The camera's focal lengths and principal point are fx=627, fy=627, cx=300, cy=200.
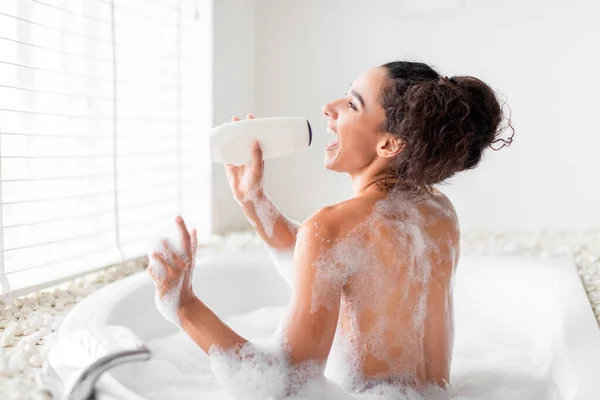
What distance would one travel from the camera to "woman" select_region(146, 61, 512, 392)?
1.07 m

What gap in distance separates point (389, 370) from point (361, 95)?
20.8 inches

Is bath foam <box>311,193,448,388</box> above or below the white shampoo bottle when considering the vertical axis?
below

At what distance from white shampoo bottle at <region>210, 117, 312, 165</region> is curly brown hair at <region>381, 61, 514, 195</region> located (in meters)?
0.19

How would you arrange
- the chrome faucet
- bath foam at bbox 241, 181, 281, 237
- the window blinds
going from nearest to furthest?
the chrome faucet → bath foam at bbox 241, 181, 281, 237 → the window blinds

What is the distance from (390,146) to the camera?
3.90ft

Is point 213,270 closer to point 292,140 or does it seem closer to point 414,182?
point 292,140

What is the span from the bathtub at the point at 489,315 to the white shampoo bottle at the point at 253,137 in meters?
0.46

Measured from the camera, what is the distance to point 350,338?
1168mm

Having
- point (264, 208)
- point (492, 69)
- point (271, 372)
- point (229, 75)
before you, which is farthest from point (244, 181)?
point (492, 69)

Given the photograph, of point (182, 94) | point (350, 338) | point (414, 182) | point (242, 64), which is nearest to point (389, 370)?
point (350, 338)

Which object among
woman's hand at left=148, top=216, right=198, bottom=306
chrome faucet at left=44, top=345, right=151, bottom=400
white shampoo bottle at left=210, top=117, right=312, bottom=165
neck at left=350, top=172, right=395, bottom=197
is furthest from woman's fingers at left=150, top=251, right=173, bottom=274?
neck at left=350, top=172, right=395, bottom=197

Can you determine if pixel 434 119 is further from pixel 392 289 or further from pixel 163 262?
pixel 163 262

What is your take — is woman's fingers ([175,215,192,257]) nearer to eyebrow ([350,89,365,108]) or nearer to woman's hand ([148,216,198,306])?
woman's hand ([148,216,198,306])

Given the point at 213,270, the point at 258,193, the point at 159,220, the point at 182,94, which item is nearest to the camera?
the point at 258,193
